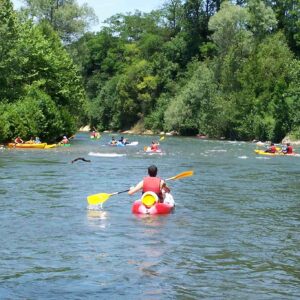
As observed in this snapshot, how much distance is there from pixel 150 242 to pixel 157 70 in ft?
263

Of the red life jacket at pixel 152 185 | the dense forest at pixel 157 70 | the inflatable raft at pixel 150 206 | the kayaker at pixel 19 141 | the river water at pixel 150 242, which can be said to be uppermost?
the dense forest at pixel 157 70

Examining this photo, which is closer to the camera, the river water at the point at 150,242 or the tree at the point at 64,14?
the river water at the point at 150,242

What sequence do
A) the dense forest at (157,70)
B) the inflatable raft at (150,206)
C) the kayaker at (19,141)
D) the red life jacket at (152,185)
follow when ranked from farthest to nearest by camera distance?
the dense forest at (157,70) < the kayaker at (19,141) < the red life jacket at (152,185) < the inflatable raft at (150,206)

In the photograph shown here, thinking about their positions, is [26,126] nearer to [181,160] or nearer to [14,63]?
[14,63]

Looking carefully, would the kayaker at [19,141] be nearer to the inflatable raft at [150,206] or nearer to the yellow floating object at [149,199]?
the inflatable raft at [150,206]

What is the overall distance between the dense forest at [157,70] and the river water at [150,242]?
27.7 meters

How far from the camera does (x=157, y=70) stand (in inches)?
3590

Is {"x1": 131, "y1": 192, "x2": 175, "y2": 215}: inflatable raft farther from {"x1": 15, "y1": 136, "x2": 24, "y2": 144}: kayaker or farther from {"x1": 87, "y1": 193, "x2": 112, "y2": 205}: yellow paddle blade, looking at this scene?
{"x1": 15, "y1": 136, "x2": 24, "y2": 144}: kayaker

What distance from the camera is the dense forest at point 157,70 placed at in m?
52.5

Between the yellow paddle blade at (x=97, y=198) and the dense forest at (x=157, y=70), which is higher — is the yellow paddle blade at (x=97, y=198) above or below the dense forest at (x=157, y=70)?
below

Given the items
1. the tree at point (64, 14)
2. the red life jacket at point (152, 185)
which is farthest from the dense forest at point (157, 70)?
the red life jacket at point (152, 185)

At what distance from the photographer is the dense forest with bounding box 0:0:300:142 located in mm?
52469

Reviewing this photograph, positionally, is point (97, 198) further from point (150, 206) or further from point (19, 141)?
point (19, 141)

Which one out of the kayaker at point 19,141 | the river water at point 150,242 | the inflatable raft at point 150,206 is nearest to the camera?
the river water at point 150,242
